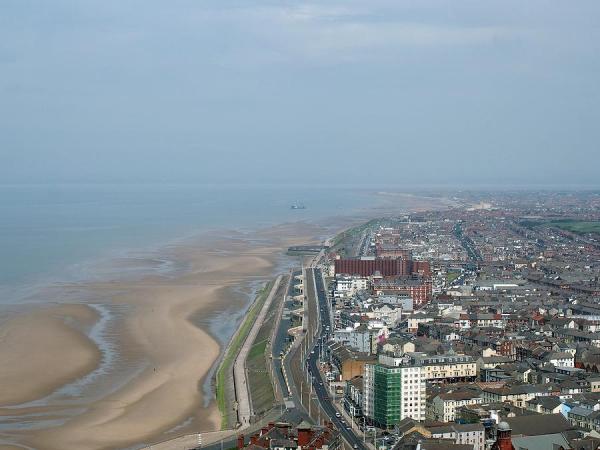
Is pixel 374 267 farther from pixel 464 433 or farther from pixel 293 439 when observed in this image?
pixel 293 439

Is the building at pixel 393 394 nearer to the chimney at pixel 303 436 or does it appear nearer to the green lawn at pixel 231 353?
the green lawn at pixel 231 353

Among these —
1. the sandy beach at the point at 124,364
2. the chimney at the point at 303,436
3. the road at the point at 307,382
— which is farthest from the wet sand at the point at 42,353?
the chimney at the point at 303,436

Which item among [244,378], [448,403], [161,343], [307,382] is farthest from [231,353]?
[448,403]

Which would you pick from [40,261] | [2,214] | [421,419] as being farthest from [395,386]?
[2,214]

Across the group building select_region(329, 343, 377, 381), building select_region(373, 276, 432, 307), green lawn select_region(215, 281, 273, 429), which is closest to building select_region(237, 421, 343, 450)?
green lawn select_region(215, 281, 273, 429)

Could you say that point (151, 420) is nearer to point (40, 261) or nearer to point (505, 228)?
point (40, 261)

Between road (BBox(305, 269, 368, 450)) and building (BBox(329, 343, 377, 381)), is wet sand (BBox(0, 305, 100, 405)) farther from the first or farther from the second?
building (BBox(329, 343, 377, 381))
